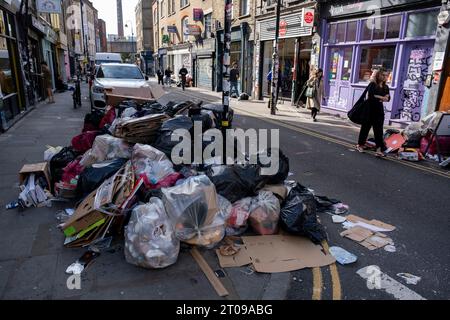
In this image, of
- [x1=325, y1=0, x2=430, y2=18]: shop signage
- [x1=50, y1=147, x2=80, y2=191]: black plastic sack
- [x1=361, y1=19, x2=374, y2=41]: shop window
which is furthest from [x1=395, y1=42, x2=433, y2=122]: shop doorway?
[x1=50, y1=147, x2=80, y2=191]: black plastic sack

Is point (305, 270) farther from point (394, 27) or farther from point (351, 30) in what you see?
point (351, 30)

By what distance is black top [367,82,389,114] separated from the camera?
7793 millimetres

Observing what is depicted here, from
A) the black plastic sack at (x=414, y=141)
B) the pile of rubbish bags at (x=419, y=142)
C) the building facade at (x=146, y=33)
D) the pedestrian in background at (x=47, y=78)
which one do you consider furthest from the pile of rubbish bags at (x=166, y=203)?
the building facade at (x=146, y=33)

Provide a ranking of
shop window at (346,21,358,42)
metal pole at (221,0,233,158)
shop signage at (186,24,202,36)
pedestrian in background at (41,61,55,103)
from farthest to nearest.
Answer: shop signage at (186,24,202,36)
pedestrian in background at (41,61,55,103)
shop window at (346,21,358,42)
metal pole at (221,0,233,158)

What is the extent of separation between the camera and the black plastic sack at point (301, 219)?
3885 millimetres

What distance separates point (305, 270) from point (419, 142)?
6.53 meters

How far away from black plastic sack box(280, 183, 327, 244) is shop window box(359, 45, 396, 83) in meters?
8.93

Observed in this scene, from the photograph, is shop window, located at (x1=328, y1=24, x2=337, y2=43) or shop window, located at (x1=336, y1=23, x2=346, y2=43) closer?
shop window, located at (x1=336, y1=23, x2=346, y2=43)

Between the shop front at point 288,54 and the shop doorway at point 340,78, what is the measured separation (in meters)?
1.86

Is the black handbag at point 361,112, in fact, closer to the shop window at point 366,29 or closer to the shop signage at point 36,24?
the shop window at point 366,29

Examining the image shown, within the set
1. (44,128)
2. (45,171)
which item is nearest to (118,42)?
(44,128)

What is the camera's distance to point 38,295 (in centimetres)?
290

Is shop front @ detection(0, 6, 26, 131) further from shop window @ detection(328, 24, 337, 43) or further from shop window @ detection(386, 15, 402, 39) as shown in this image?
shop window @ detection(386, 15, 402, 39)
